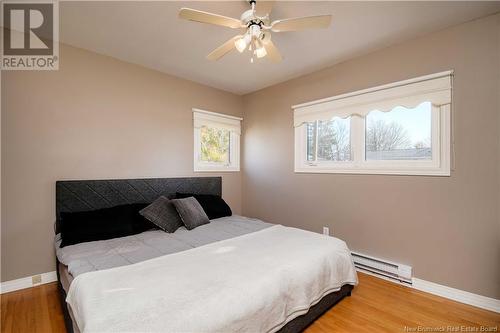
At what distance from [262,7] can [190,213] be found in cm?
220

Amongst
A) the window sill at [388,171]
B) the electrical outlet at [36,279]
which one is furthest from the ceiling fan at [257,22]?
the electrical outlet at [36,279]

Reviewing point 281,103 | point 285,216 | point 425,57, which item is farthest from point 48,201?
point 425,57

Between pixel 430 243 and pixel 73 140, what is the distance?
158 inches

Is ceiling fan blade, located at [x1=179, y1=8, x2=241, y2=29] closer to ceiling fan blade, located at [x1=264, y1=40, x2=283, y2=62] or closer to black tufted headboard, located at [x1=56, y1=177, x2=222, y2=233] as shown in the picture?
ceiling fan blade, located at [x1=264, y1=40, x2=283, y2=62]

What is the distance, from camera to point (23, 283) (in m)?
2.39

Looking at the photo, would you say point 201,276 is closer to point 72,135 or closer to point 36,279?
point 36,279

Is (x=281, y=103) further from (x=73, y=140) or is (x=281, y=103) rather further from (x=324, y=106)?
(x=73, y=140)

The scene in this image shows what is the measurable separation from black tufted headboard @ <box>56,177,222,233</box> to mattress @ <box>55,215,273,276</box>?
15.9 inches

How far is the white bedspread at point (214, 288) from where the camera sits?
45.4 inches

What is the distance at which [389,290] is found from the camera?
2.41 m

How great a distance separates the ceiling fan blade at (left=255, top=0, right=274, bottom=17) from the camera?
160 centimetres

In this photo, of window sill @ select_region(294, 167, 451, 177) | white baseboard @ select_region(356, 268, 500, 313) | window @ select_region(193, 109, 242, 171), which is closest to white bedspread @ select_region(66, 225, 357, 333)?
white baseboard @ select_region(356, 268, 500, 313)

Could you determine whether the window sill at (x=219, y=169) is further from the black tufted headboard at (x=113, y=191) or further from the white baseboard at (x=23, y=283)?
the white baseboard at (x=23, y=283)

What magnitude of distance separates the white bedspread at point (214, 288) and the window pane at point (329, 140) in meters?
1.46
